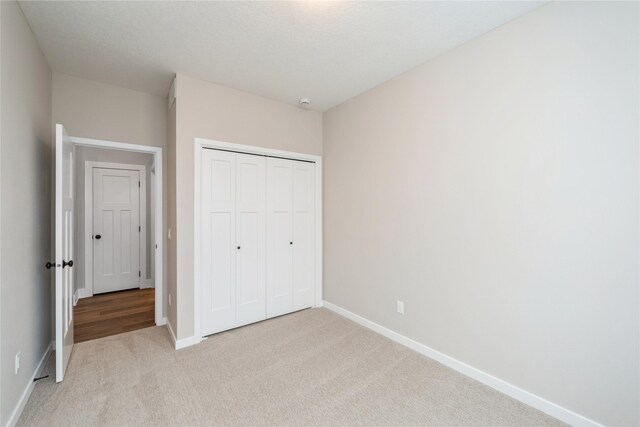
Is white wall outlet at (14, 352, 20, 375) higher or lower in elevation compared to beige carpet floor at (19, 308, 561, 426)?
higher

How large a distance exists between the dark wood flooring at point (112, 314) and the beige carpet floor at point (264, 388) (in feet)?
1.03

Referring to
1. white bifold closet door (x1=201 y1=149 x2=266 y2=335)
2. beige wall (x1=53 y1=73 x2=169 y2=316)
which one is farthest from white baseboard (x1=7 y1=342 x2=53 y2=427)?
white bifold closet door (x1=201 y1=149 x2=266 y2=335)

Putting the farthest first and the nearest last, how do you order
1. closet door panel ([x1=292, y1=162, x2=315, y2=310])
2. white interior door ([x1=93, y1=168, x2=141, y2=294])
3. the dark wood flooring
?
white interior door ([x1=93, y1=168, x2=141, y2=294])
closet door panel ([x1=292, y1=162, x2=315, y2=310])
the dark wood flooring

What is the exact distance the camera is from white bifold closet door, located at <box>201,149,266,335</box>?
9.48 ft

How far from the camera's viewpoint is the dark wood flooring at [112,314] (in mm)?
3053

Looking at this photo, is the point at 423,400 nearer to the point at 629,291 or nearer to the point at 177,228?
the point at 629,291

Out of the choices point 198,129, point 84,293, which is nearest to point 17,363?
point 198,129

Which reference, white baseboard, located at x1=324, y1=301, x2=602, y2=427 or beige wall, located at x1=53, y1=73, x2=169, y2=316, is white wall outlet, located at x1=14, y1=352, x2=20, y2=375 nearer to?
beige wall, located at x1=53, y1=73, x2=169, y2=316

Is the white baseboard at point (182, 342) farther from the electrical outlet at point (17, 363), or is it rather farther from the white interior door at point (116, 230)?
the white interior door at point (116, 230)

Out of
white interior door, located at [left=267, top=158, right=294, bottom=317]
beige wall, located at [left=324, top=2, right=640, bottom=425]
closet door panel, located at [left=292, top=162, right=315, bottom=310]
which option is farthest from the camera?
closet door panel, located at [left=292, top=162, right=315, bottom=310]

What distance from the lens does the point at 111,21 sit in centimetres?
197

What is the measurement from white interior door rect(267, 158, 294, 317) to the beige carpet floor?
651 millimetres

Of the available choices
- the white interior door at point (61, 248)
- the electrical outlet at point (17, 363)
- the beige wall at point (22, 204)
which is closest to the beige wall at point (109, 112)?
the beige wall at point (22, 204)

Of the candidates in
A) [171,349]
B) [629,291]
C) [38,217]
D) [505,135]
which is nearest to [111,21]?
[38,217]
